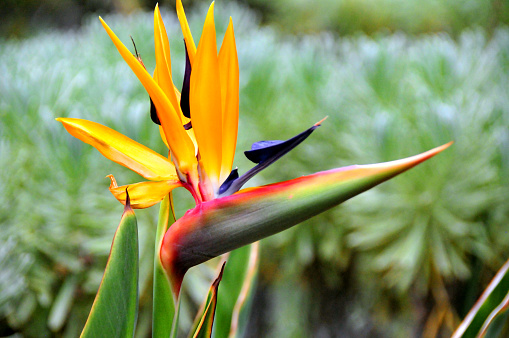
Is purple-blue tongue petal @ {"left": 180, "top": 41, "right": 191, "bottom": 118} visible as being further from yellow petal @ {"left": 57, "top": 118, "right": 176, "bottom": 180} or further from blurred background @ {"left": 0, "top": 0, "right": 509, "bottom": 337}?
blurred background @ {"left": 0, "top": 0, "right": 509, "bottom": 337}

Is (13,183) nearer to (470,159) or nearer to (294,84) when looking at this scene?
(294,84)

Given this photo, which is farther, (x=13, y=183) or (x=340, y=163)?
(x=340, y=163)

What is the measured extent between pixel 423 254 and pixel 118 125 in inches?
18.4

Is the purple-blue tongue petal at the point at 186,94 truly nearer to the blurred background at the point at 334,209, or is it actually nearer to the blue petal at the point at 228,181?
the blue petal at the point at 228,181

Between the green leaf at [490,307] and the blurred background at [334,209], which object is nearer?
the green leaf at [490,307]

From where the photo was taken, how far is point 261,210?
203 millimetres

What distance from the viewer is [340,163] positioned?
2.28 feet

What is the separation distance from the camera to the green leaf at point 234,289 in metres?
0.34

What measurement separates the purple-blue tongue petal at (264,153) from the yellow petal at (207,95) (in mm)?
19

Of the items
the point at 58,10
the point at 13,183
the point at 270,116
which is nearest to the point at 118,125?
the point at 13,183

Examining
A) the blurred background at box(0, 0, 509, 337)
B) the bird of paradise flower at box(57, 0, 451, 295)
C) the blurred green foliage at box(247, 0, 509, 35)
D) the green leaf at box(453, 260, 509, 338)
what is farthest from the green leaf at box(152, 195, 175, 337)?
the blurred green foliage at box(247, 0, 509, 35)

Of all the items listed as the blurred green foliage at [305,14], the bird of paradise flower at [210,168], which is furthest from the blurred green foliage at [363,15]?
the bird of paradise flower at [210,168]

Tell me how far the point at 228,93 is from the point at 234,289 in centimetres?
17

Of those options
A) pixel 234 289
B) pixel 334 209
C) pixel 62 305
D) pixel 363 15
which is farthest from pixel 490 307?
pixel 363 15
